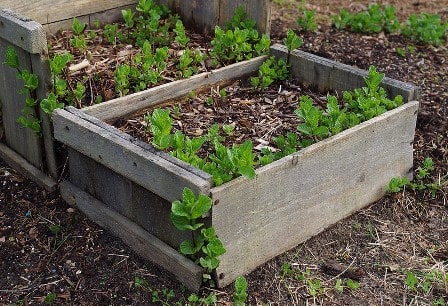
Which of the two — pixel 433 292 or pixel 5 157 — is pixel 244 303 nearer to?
pixel 433 292

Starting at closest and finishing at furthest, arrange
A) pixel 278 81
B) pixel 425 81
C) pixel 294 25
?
pixel 278 81 → pixel 425 81 → pixel 294 25

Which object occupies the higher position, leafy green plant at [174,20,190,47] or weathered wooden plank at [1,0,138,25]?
weathered wooden plank at [1,0,138,25]

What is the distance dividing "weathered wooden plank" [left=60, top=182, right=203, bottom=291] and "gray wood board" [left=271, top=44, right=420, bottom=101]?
1582 millimetres

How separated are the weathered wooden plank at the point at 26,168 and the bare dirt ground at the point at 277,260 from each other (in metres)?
0.05

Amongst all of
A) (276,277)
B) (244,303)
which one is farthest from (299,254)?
(244,303)

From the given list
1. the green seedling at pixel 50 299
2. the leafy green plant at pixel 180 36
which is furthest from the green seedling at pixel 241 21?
the green seedling at pixel 50 299

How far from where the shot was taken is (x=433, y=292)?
3.52 meters

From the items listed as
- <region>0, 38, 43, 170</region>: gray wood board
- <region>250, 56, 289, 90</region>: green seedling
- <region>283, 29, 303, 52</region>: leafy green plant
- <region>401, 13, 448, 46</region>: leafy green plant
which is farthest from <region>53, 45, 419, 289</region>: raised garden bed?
<region>401, 13, 448, 46</region>: leafy green plant

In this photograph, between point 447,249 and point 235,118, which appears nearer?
point 447,249

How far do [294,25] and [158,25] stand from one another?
1.24 meters

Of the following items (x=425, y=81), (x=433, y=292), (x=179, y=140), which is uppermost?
(x=179, y=140)

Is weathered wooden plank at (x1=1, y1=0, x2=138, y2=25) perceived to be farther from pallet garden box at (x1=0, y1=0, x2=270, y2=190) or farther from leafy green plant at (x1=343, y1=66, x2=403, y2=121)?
leafy green plant at (x1=343, y1=66, x2=403, y2=121)

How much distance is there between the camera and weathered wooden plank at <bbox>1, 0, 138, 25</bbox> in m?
4.48

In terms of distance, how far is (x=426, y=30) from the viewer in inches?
220
